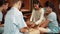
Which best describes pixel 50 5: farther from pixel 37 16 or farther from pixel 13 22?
pixel 13 22

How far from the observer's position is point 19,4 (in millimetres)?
1973

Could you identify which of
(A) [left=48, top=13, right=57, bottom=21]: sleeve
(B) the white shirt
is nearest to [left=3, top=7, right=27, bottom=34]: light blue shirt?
(B) the white shirt

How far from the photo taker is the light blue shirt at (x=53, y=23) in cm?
201

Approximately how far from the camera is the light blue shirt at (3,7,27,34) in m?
1.93

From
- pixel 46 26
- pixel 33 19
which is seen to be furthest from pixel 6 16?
pixel 46 26

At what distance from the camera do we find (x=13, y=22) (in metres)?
1.93

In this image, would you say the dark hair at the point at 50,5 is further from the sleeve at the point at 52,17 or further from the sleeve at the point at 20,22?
the sleeve at the point at 20,22

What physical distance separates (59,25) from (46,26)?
0.15 meters

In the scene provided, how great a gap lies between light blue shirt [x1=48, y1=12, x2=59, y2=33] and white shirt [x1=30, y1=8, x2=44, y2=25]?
0.10m

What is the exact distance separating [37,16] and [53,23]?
201 mm

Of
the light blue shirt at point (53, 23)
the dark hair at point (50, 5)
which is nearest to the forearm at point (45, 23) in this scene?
the light blue shirt at point (53, 23)

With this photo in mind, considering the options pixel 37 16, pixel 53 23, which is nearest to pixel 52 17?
pixel 53 23

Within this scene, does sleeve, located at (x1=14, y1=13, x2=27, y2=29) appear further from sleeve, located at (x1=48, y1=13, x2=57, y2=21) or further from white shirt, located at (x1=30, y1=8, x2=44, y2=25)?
sleeve, located at (x1=48, y1=13, x2=57, y2=21)

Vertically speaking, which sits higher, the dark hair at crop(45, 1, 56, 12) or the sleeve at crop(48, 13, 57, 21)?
the dark hair at crop(45, 1, 56, 12)
